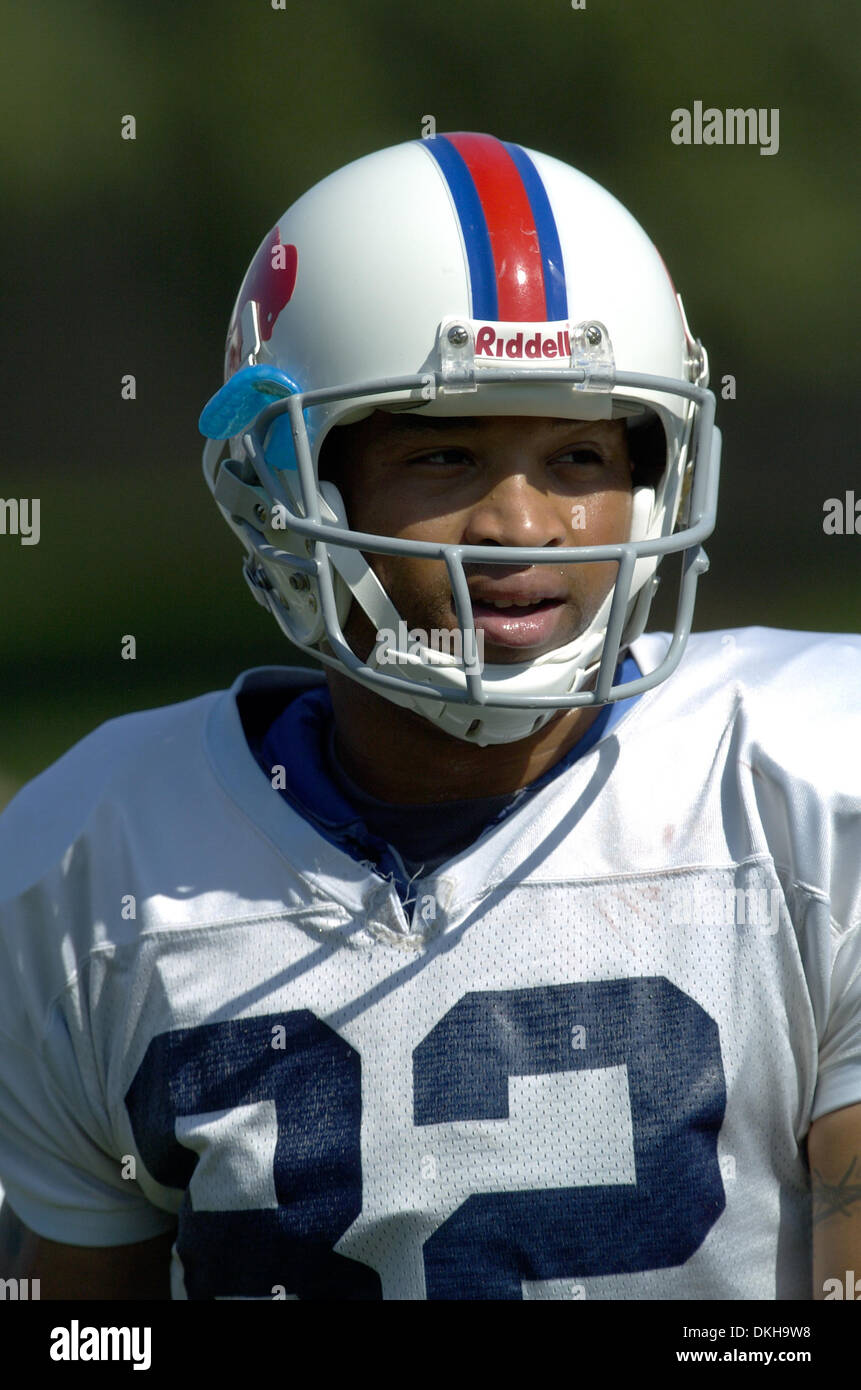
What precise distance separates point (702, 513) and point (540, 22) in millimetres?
3862

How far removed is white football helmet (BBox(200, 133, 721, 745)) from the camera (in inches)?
48.8

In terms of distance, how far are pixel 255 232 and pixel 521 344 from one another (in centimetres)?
391

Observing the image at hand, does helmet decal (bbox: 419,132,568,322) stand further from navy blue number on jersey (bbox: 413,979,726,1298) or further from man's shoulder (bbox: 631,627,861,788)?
navy blue number on jersey (bbox: 413,979,726,1298)

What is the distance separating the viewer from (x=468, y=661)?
120 centimetres

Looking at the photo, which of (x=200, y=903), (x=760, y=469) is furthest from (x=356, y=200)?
(x=760, y=469)

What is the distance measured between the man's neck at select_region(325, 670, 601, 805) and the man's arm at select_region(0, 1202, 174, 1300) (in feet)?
1.61

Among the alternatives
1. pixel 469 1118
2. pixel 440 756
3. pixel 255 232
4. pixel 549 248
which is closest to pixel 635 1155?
pixel 469 1118

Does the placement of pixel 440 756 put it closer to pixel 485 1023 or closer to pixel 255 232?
pixel 485 1023

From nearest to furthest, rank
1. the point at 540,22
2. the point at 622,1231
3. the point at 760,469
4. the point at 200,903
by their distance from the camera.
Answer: the point at 622,1231 → the point at 200,903 → the point at 760,469 → the point at 540,22

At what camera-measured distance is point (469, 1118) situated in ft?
3.98

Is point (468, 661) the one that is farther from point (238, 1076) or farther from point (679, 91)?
point (679, 91)

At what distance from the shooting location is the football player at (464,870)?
120cm

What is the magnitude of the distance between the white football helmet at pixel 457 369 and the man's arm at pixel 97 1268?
23.5 inches
